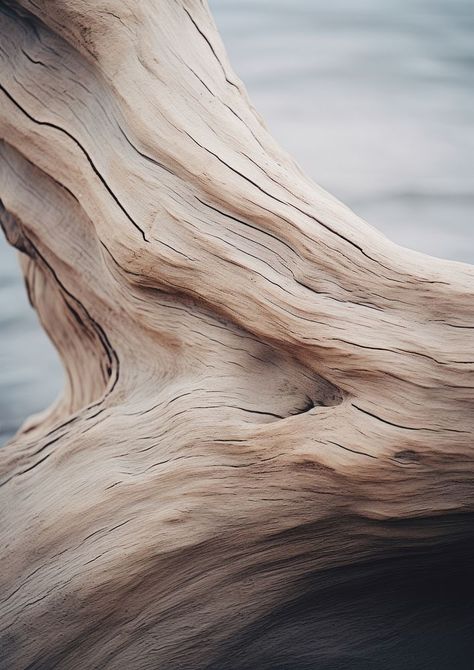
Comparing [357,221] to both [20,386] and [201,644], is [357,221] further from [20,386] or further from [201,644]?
[20,386]

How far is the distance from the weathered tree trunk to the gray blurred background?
72 centimetres

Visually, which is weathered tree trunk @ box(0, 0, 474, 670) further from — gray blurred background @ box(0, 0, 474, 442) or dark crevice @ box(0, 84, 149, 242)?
gray blurred background @ box(0, 0, 474, 442)

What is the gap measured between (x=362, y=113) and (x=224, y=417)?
1782mm

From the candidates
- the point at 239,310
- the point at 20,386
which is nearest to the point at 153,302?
the point at 239,310

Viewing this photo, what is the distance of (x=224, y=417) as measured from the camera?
0.90m

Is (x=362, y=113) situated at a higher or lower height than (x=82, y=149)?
higher

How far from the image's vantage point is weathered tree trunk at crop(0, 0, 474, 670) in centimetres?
84

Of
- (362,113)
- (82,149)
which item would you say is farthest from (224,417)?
(362,113)

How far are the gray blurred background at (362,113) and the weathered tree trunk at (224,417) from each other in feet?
2.36

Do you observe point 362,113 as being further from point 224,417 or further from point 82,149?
point 224,417

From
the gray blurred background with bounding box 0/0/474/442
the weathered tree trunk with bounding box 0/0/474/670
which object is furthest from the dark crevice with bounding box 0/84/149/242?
the gray blurred background with bounding box 0/0/474/442

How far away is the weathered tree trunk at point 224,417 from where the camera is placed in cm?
84

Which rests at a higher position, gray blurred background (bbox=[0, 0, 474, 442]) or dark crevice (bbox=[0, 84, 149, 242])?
gray blurred background (bbox=[0, 0, 474, 442])

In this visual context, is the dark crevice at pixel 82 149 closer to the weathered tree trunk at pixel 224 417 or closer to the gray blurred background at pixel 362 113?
the weathered tree trunk at pixel 224 417
